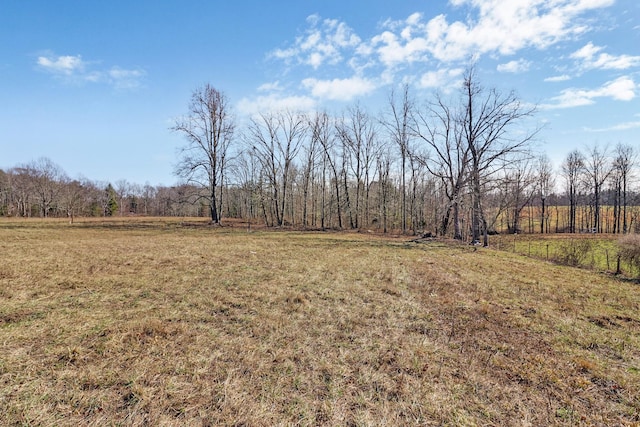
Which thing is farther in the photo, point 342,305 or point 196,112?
point 196,112

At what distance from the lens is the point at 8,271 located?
22.3ft

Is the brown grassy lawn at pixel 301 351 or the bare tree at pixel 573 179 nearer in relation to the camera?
the brown grassy lawn at pixel 301 351

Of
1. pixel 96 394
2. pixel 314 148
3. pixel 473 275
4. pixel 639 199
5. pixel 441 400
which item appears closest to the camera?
pixel 96 394

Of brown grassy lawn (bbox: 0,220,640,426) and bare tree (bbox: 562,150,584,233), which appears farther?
bare tree (bbox: 562,150,584,233)

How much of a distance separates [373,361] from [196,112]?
3126 centimetres

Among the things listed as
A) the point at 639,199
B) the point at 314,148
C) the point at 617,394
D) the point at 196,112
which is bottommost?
the point at 617,394

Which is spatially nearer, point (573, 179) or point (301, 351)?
point (301, 351)

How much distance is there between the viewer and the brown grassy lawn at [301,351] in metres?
2.83

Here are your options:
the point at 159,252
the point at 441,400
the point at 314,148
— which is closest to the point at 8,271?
the point at 159,252

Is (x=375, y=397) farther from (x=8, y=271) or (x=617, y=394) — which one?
(x=8, y=271)

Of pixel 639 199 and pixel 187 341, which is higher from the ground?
pixel 639 199

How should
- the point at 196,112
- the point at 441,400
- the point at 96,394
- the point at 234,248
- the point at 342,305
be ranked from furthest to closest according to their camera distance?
the point at 196,112, the point at 234,248, the point at 342,305, the point at 441,400, the point at 96,394

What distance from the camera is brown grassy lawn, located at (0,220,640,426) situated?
2826 millimetres

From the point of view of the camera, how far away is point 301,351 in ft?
13.1
